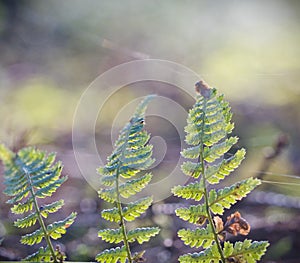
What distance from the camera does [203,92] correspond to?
775mm

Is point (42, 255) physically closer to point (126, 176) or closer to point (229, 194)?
point (126, 176)

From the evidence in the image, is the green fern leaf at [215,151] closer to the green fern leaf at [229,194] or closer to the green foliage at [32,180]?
the green fern leaf at [229,194]

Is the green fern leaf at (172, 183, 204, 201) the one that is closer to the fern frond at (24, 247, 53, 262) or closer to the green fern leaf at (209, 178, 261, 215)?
the green fern leaf at (209, 178, 261, 215)

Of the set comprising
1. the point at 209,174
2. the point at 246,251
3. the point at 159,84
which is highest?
the point at 159,84

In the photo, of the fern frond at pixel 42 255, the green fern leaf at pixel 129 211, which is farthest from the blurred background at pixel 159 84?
the green fern leaf at pixel 129 211

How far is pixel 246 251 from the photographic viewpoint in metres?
0.77

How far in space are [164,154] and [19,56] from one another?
2.41 metres

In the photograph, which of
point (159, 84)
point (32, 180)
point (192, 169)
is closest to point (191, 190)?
point (192, 169)

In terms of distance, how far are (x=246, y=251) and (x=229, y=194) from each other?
9cm

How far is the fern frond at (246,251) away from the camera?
2.49 ft

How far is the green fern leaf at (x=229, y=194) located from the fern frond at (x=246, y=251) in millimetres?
59

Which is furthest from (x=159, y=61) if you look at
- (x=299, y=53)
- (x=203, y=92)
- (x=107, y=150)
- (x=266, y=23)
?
(x=203, y=92)

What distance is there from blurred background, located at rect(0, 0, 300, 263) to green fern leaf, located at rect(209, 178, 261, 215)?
0.35 m

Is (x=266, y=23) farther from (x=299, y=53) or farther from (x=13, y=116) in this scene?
(x=13, y=116)
